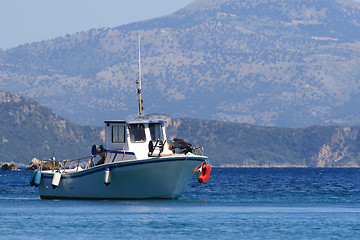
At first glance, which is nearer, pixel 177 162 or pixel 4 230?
pixel 4 230

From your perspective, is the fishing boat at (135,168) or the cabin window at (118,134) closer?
the fishing boat at (135,168)

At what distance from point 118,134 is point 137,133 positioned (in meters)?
1.78

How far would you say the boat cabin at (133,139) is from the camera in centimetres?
7800

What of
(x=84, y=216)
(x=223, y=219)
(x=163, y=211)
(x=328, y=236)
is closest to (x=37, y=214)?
(x=84, y=216)

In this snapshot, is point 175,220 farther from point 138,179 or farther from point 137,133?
point 137,133

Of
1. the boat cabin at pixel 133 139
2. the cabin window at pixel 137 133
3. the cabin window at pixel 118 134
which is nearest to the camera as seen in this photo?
the boat cabin at pixel 133 139

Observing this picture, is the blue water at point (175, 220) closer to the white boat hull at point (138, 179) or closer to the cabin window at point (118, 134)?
the white boat hull at point (138, 179)

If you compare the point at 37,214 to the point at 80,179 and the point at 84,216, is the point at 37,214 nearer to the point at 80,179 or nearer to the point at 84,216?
the point at 84,216

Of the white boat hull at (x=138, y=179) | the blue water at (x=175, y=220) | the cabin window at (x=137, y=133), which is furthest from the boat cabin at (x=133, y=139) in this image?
the blue water at (x=175, y=220)

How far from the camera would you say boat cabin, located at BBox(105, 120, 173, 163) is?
256 ft

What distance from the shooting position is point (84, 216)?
67.1 meters

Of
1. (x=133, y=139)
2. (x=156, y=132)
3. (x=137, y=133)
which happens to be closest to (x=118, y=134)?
(x=133, y=139)

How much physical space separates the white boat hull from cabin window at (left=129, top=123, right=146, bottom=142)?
372cm

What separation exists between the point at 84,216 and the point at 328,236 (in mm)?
19330
